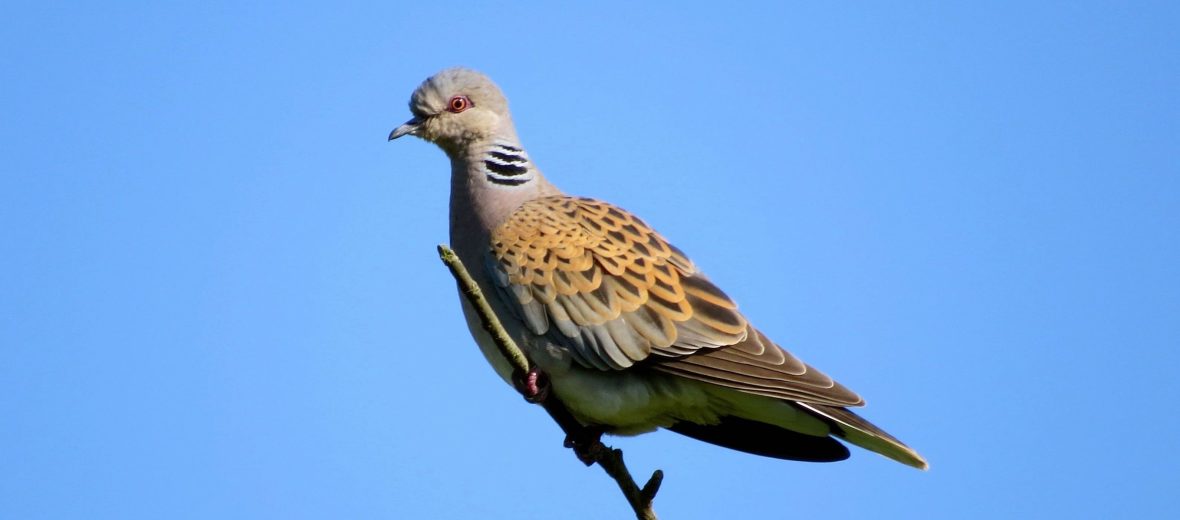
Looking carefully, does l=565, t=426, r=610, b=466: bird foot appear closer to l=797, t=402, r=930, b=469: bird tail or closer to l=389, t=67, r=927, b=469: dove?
l=389, t=67, r=927, b=469: dove

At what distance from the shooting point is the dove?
16.7ft

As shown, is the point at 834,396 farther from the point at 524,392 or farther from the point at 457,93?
the point at 457,93

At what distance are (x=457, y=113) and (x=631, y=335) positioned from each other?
4.72 ft

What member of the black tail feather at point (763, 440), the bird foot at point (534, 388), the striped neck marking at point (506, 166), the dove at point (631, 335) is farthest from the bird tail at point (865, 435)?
the striped neck marking at point (506, 166)

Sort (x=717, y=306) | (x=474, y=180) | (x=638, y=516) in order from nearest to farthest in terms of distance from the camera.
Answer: (x=638, y=516), (x=717, y=306), (x=474, y=180)

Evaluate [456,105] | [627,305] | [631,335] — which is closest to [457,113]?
[456,105]

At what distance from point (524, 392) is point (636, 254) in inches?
31.7

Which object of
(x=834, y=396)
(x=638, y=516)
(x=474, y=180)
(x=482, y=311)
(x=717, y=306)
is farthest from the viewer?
(x=474, y=180)

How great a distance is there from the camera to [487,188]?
5.74m

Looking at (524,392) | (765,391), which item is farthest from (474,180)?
(765,391)

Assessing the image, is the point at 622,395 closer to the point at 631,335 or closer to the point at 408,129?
the point at 631,335

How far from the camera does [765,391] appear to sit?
197 inches

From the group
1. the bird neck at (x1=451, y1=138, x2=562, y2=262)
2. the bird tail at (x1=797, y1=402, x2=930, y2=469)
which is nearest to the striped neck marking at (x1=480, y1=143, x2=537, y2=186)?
the bird neck at (x1=451, y1=138, x2=562, y2=262)

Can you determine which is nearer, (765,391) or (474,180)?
(765,391)
